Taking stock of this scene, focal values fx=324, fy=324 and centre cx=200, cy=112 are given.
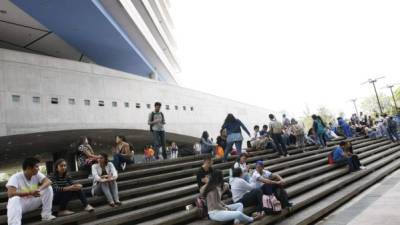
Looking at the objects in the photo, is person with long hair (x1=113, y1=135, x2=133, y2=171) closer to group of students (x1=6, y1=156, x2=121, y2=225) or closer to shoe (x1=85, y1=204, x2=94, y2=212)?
group of students (x1=6, y1=156, x2=121, y2=225)

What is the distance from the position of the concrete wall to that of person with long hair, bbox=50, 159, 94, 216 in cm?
833

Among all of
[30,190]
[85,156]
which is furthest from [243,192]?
[30,190]

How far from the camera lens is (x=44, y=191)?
203 inches

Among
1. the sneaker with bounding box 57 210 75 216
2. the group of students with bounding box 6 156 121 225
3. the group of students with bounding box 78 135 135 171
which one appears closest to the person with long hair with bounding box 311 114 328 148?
the group of students with bounding box 78 135 135 171

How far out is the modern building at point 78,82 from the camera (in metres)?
13.2

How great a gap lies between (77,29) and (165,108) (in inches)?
278

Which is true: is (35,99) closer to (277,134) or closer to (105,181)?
(105,181)

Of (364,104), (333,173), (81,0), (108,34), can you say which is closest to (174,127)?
(108,34)

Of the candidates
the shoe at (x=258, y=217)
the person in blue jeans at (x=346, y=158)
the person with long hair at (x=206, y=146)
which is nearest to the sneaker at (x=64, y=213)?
the shoe at (x=258, y=217)

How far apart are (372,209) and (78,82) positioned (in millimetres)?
13241

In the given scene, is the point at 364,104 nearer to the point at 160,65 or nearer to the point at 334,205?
the point at 160,65

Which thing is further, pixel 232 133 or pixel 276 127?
pixel 276 127

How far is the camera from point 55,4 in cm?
1410

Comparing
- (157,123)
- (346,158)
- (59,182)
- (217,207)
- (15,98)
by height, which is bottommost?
(217,207)
